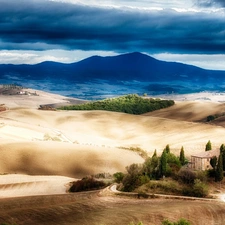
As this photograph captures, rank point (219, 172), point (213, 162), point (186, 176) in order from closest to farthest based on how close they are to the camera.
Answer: point (186, 176), point (219, 172), point (213, 162)

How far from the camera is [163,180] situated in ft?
178

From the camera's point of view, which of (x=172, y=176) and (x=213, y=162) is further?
(x=213, y=162)

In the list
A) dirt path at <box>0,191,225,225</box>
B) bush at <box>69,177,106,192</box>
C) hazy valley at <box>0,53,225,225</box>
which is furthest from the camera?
bush at <box>69,177,106,192</box>

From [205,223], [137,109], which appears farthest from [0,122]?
[137,109]

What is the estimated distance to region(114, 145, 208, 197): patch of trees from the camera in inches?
1997

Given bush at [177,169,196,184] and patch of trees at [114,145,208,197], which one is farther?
bush at [177,169,196,184]

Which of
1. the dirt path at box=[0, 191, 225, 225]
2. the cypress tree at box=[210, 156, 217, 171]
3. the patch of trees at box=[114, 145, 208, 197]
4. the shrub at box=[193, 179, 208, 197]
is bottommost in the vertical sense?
the dirt path at box=[0, 191, 225, 225]

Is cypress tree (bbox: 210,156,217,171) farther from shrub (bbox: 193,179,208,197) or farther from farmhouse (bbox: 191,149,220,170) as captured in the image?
shrub (bbox: 193,179,208,197)

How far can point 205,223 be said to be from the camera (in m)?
41.6

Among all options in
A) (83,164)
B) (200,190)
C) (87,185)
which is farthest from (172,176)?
(83,164)

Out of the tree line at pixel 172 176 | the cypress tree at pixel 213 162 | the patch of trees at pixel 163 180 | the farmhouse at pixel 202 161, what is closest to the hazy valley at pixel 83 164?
the tree line at pixel 172 176

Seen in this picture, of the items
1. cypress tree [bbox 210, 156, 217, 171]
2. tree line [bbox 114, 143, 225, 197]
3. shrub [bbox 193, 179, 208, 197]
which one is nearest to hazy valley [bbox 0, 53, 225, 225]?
shrub [bbox 193, 179, 208, 197]

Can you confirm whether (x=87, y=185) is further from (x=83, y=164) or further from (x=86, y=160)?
(x=86, y=160)

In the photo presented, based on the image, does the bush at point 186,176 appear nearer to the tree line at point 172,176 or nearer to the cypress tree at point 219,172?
the tree line at point 172,176
